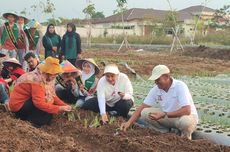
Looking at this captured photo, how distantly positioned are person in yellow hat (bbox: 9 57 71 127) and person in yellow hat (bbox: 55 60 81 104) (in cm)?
81

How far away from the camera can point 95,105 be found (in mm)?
5297

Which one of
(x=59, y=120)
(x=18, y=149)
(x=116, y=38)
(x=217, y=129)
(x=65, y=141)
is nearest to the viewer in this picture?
(x=18, y=149)

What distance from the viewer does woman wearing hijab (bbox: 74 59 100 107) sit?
548 centimetres

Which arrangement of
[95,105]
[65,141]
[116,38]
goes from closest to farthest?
[65,141] < [95,105] < [116,38]

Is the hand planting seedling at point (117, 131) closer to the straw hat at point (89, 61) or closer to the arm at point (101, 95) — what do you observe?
the arm at point (101, 95)

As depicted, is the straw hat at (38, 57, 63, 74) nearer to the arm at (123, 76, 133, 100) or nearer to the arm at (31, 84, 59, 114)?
the arm at (31, 84, 59, 114)

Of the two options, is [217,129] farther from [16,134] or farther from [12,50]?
[12,50]

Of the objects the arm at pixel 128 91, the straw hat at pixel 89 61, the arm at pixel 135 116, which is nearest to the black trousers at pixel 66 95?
the straw hat at pixel 89 61

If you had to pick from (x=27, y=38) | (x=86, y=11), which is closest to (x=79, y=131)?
(x=27, y=38)

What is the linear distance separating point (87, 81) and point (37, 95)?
1213 mm

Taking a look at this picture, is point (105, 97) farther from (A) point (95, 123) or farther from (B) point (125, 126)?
(B) point (125, 126)

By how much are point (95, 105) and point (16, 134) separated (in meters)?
1.70

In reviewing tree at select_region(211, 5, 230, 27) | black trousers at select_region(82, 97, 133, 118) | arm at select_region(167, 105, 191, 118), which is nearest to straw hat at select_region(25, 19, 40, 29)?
black trousers at select_region(82, 97, 133, 118)

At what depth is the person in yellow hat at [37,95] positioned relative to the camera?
4.37 metres
